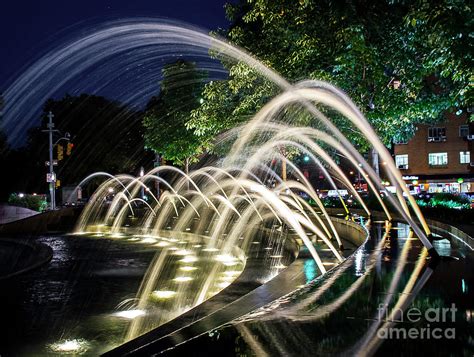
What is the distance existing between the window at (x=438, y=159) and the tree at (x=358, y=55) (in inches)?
1858

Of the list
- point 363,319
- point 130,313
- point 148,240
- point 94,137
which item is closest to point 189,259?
point 130,313

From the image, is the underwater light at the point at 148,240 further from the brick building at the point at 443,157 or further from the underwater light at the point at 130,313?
the brick building at the point at 443,157

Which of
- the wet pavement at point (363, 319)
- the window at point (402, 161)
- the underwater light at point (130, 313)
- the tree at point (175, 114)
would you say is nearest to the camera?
the wet pavement at point (363, 319)

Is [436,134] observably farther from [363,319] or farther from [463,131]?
[363,319]

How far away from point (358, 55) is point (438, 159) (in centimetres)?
5509

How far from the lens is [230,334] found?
4512 mm

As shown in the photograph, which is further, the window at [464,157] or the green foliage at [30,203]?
the window at [464,157]

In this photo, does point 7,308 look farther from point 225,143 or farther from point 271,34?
point 225,143

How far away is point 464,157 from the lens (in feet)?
209


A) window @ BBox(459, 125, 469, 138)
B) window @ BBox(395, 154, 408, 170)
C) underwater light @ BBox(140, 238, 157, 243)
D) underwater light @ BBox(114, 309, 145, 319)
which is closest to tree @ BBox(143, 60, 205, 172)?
underwater light @ BBox(140, 238, 157, 243)

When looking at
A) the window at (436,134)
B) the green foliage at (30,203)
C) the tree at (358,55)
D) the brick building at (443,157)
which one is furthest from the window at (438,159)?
the green foliage at (30,203)

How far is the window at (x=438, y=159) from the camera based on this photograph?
6450 cm

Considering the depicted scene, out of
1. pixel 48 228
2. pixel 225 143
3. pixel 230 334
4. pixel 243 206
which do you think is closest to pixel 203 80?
pixel 225 143

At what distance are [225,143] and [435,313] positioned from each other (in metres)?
26.2
